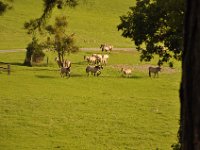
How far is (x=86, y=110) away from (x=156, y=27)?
48.1 feet

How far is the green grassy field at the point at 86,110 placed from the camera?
909 inches

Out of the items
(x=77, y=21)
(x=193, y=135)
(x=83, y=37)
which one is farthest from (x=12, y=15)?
(x=193, y=135)

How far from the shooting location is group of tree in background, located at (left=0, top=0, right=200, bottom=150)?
7.47ft

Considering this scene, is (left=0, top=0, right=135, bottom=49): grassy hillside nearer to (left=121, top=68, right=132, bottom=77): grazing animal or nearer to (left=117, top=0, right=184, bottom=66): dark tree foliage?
(left=121, top=68, right=132, bottom=77): grazing animal

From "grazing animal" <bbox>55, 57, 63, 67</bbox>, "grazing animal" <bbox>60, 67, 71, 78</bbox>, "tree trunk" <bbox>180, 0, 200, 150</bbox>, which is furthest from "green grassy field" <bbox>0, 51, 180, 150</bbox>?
"tree trunk" <bbox>180, 0, 200, 150</bbox>

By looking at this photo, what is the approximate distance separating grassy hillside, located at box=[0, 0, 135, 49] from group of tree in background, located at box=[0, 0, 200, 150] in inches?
724

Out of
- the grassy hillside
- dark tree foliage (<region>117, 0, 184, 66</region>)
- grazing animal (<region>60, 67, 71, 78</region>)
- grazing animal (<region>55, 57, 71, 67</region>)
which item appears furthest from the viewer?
the grassy hillside

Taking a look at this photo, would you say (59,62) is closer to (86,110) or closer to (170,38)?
(86,110)

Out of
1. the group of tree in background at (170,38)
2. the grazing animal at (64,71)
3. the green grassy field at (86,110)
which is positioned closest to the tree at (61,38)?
the group of tree in background at (170,38)

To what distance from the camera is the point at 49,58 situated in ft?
167

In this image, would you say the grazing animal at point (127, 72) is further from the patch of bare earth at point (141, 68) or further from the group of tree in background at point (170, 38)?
the group of tree in background at point (170, 38)

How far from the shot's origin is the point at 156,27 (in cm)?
1508

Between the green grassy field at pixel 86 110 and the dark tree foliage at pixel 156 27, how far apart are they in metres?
7.69

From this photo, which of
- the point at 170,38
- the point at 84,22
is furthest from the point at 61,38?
the point at 170,38
